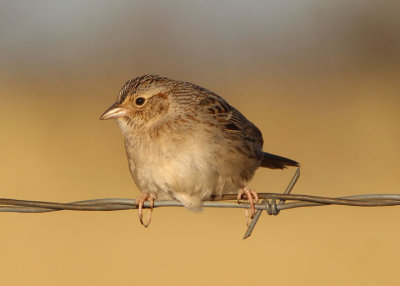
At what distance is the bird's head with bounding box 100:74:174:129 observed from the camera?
609 cm

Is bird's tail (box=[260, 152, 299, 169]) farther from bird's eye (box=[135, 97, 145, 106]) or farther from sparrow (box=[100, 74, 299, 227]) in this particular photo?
bird's eye (box=[135, 97, 145, 106])

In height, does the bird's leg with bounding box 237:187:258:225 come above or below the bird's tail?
below

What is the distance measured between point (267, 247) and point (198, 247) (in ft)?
2.55

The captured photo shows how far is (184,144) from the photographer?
571cm

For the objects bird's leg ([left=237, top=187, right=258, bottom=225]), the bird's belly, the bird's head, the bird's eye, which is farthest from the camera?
the bird's eye

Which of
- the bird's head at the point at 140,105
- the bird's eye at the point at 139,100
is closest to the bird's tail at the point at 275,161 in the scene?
the bird's head at the point at 140,105

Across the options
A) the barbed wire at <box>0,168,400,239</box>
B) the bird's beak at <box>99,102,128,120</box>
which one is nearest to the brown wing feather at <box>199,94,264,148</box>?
the bird's beak at <box>99,102,128,120</box>

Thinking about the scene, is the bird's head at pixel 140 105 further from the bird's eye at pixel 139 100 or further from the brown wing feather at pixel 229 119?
the brown wing feather at pixel 229 119

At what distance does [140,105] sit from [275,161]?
116 centimetres

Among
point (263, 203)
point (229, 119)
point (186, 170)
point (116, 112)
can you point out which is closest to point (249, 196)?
point (186, 170)

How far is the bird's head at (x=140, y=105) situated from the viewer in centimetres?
609

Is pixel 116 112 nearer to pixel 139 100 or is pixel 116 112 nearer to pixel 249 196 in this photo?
pixel 139 100

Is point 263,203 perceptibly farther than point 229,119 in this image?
No

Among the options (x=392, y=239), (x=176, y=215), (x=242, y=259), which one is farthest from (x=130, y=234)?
(x=392, y=239)
